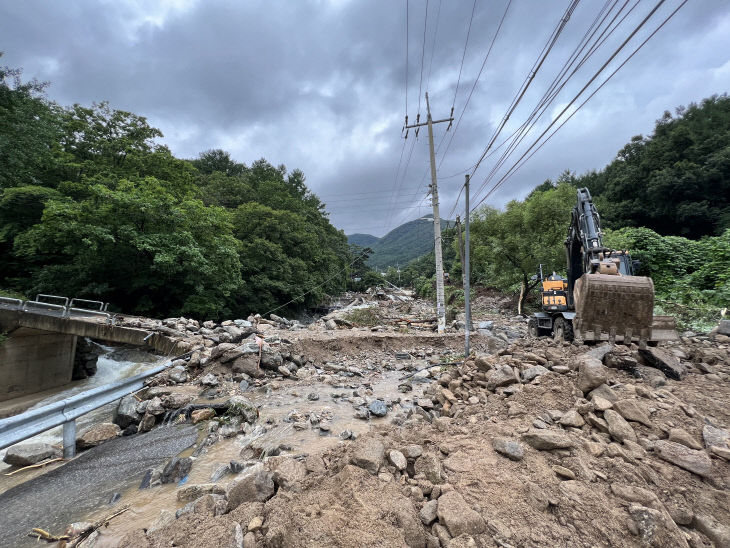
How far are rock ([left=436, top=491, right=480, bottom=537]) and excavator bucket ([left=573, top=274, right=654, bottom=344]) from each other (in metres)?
4.69

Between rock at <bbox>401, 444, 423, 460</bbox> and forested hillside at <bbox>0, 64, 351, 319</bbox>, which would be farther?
forested hillside at <bbox>0, 64, 351, 319</bbox>

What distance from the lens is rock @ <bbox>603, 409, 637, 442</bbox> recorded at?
105 inches

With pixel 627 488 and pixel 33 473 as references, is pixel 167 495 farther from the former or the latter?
pixel 627 488

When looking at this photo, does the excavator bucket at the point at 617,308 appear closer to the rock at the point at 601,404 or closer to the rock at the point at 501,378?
the rock at the point at 501,378

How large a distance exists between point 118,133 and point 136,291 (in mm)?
10177

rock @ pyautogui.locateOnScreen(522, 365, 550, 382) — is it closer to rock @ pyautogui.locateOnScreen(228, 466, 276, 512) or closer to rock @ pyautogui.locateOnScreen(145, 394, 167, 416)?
rock @ pyautogui.locateOnScreen(228, 466, 276, 512)

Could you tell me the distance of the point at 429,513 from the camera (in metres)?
2.04

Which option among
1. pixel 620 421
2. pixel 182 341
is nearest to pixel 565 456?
pixel 620 421

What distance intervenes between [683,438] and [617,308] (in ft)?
10.5

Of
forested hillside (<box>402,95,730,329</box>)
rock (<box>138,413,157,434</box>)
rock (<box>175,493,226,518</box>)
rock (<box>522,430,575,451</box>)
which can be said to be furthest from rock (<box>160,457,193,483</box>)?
forested hillside (<box>402,95,730,329</box>)

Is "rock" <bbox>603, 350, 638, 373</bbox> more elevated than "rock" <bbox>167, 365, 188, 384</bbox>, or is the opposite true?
"rock" <bbox>603, 350, 638, 373</bbox>

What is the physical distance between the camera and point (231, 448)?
156 inches

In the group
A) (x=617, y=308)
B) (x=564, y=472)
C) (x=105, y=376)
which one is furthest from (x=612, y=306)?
(x=105, y=376)

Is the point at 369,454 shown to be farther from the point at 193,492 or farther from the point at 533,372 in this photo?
the point at 533,372
